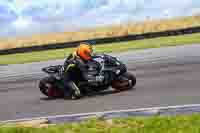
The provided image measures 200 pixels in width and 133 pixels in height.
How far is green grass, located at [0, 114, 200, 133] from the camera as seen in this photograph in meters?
6.88

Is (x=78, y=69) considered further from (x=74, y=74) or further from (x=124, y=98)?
(x=124, y=98)

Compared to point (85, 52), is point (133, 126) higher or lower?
lower

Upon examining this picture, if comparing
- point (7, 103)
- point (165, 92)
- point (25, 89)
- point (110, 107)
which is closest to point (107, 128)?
point (110, 107)

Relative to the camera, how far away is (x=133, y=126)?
723cm

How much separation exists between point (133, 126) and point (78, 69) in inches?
204

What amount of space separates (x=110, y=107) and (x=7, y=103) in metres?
3.75

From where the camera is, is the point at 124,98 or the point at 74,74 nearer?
the point at 124,98

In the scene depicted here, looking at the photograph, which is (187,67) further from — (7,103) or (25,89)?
(7,103)

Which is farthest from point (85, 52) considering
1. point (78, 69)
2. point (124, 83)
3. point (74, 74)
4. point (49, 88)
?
point (49, 88)

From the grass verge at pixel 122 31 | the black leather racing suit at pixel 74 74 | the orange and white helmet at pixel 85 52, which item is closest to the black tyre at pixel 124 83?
the black leather racing suit at pixel 74 74

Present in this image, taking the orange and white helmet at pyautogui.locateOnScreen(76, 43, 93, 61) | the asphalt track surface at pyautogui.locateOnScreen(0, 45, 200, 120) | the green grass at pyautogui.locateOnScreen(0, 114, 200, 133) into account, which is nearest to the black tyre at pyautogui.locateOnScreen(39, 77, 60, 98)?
the asphalt track surface at pyautogui.locateOnScreen(0, 45, 200, 120)

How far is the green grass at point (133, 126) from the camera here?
22.6 feet

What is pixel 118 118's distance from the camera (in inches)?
311

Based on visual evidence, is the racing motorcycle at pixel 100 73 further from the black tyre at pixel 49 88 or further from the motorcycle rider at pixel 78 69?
the motorcycle rider at pixel 78 69
